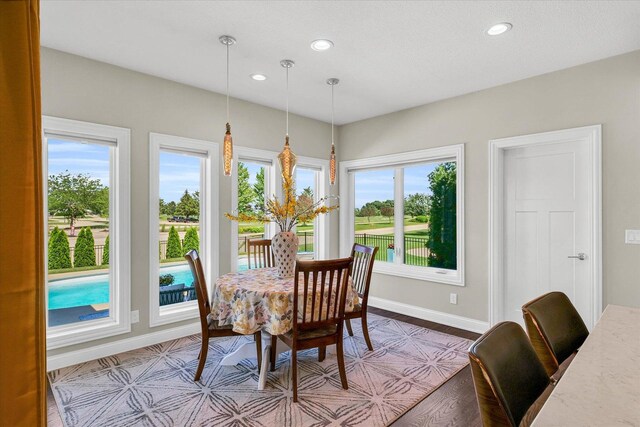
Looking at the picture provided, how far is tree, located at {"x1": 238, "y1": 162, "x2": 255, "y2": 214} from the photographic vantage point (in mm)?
4238

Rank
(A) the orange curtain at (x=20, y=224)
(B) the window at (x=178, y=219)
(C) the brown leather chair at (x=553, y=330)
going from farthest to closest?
(B) the window at (x=178, y=219) → (C) the brown leather chair at (x=553, y=330) → (A) the orange curtain at (x=20, y=224)

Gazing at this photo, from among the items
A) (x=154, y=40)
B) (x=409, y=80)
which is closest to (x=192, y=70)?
(x=154, y=40)

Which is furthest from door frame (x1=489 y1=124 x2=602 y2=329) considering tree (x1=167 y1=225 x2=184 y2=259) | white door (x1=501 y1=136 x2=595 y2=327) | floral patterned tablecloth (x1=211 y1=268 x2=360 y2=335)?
tree (x1=167 y1=225 x2=184 y2=259)

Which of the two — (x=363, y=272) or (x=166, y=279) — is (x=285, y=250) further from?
(x=166, y=279)

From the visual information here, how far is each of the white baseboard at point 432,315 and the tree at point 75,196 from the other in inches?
137

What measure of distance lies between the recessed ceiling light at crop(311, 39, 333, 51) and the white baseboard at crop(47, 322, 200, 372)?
3047mm

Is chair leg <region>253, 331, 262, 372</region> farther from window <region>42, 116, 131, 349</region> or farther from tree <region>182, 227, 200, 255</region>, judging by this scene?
tree <region>182, 227, 200, 255</region>

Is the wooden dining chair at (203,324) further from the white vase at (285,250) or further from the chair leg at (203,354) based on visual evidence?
the white vase at (285,250)

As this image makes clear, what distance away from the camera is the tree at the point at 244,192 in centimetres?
424

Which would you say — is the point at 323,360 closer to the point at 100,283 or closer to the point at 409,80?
the point at 100,283

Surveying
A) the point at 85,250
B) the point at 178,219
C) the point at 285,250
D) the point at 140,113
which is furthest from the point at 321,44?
the point at 85,250

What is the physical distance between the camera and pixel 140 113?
340cm

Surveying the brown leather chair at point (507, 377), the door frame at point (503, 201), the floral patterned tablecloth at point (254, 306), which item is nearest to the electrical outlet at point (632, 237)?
the door frame at point (503, 201)

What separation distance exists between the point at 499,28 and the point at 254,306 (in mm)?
2731
